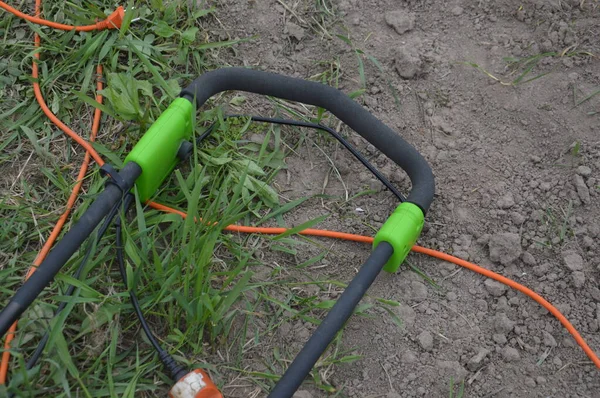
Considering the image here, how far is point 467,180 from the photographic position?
7.07 feet

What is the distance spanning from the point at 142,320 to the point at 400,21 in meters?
1.48

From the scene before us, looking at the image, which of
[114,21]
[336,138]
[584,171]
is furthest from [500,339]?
[114,21]

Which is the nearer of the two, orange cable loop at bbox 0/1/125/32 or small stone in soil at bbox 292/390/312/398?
small stone in soil at bbox 292/390/312/398

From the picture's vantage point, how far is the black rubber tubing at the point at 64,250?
1594mm

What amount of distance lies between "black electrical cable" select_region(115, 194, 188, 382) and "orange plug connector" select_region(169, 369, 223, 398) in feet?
0.16

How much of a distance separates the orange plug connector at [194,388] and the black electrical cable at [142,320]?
0.05m

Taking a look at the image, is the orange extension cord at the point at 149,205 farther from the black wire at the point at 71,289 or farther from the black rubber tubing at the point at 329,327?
the black rubber tubing at the point at 329,327

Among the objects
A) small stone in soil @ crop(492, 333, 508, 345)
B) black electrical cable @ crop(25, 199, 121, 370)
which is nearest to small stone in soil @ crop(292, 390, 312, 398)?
small stone in soil @ crop(492, 333, 508, 345)

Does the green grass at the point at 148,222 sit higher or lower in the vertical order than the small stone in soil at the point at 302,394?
higher

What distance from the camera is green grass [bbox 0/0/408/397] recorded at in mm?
1749

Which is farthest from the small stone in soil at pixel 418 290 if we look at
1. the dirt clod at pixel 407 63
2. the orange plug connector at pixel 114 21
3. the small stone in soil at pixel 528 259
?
the orange plug connector at pixel 114 21

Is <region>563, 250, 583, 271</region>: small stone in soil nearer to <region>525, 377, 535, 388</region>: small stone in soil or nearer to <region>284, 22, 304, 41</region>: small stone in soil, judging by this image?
<region>525, 377, 535, 388</region>: small stone in soil

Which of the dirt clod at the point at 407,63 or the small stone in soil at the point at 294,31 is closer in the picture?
the dirt clod at the point at 407,63

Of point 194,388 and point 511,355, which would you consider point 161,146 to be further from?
point 511,355
